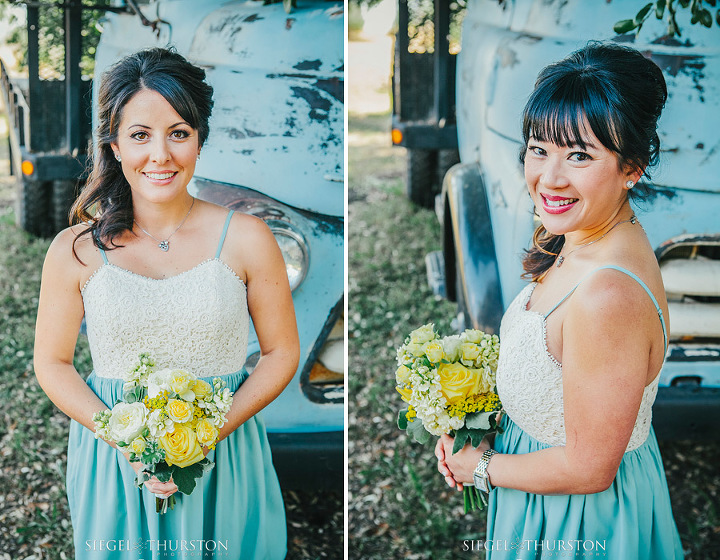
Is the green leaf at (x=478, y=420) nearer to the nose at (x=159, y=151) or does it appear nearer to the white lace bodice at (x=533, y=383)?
the white lace bodice at (x=533, y=383)

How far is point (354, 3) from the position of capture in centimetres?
276

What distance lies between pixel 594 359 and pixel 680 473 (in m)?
2.03

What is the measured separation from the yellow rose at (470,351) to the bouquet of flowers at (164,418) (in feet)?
1.99

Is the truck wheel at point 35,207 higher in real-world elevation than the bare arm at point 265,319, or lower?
higher

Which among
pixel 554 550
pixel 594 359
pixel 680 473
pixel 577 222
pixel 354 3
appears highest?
pixel 354 3

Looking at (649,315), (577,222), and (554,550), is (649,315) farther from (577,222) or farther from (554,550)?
(554,550)

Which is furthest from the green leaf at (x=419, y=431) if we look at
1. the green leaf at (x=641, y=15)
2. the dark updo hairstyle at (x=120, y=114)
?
the green leaf at (x=641, y=15)

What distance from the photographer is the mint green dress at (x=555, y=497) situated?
1771 millimetres

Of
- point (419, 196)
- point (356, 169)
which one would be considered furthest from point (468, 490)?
point (356, 169)

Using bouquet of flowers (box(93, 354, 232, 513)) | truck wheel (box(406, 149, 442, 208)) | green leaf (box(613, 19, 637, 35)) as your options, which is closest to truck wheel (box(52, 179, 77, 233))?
bouquet of flowers (box(93, 354, 232, 513))

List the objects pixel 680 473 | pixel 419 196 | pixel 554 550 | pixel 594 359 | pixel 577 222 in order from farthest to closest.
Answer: pixel 419 196 → pixel 680 473 → pixel 554 550 → pixel 577 222 → pixel 594 359

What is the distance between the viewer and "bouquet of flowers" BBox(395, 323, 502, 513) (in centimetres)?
190

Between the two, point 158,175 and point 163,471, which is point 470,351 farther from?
point 158,175

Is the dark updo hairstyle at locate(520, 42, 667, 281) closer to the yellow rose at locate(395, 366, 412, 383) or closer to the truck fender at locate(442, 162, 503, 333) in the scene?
the yellow rose at locate(395, 366, 412, 383)
